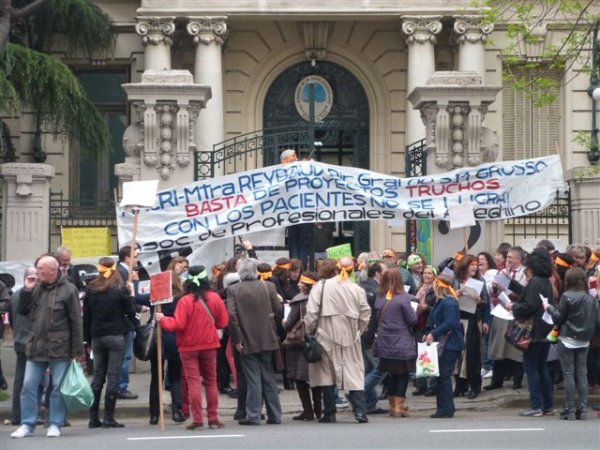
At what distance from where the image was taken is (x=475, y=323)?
19.2 m

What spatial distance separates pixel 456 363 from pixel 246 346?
2962 millimetres

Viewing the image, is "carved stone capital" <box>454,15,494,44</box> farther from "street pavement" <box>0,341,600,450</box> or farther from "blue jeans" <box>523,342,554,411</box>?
"blue jeans" <box>523,342,554,411</box>

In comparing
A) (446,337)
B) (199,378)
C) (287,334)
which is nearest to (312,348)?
(287,334)

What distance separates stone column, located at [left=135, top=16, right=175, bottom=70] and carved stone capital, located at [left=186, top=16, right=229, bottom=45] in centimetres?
42

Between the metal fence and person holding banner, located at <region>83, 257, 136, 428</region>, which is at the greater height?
the metal fence

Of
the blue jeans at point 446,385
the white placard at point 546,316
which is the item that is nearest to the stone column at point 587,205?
the white placard at point 546,316

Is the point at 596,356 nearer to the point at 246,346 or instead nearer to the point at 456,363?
the point at 456,363

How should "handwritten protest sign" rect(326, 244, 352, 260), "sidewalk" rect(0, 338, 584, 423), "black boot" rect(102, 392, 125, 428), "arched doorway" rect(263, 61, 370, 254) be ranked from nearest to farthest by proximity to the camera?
"black boot" rect(102, 392, 125, 428)
"sidewalk" rect(0, 338, 584, 423)
"handwritten protest sign" rect(326, 244, 352, 260)
"arched doorway" rect(263, 61, 370, 254)

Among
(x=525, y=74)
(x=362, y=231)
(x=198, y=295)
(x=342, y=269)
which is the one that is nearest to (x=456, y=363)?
(x=342, y=269)

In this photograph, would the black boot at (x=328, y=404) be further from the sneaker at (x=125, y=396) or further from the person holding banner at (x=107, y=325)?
the sneaker at (x=125, y=396)

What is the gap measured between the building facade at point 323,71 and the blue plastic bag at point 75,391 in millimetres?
15445

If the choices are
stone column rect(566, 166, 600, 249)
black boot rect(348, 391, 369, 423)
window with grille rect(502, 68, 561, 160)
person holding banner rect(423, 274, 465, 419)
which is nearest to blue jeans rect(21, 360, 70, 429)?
black boot rect(348, 391, 369, 423)

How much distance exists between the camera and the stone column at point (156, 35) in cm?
3189

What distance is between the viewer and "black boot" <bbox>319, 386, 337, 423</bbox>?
17.3m
